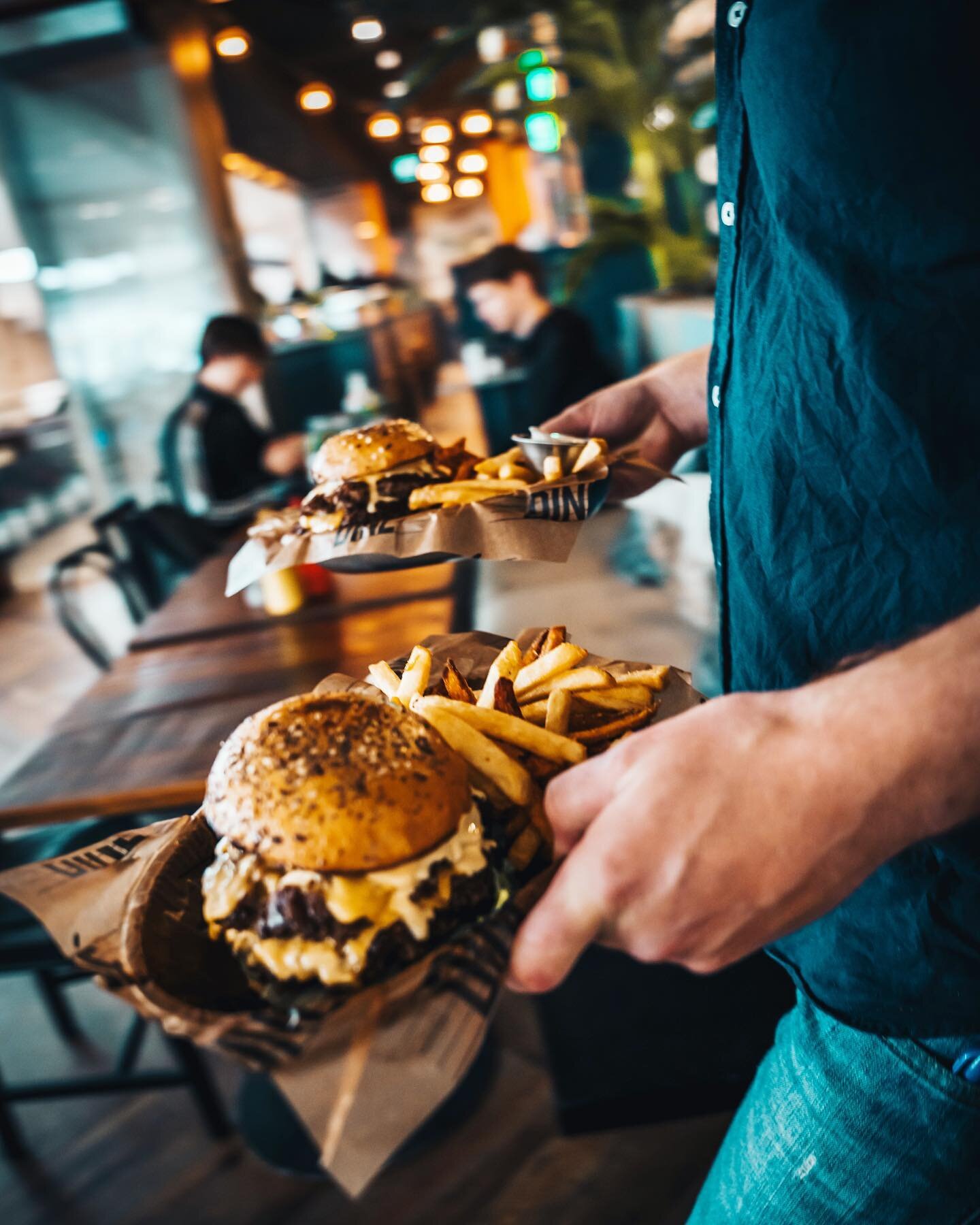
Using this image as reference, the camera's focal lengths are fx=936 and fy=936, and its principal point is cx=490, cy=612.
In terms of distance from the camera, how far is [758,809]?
60 centimetres

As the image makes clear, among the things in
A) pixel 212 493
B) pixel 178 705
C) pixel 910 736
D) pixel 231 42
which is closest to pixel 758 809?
pixel 910 736

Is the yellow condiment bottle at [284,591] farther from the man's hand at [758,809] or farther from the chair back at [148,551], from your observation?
A: the man's hand at [758,809]

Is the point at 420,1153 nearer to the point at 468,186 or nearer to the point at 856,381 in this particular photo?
the point at 856,381

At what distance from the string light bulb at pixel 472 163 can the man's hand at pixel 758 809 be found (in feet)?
59.8

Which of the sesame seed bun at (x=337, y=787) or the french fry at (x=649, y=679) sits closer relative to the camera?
the sesame seed bun at (x=337, y=787)

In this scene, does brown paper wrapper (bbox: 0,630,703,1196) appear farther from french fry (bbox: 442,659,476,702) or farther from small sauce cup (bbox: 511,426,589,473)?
small sauce cup (bbox: 511,426,589,473)

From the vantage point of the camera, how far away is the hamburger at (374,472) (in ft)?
4.96

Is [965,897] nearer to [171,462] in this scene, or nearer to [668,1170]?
[668,1170]

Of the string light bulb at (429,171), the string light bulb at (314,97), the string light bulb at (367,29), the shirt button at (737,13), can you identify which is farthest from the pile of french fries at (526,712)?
the string light bulb at (429,171)

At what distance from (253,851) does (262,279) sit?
41.4 feet

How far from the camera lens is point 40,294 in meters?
7.56

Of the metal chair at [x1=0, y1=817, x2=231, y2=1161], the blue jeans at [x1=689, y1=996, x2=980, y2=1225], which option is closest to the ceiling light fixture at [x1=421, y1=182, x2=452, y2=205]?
the metal chair at [x1=0, y1=817, x2=231, y2=1161]

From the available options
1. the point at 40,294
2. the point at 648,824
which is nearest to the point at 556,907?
the point at 648,824

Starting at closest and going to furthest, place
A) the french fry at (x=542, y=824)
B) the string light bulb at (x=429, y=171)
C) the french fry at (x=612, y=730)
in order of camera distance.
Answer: the french fry at (x=542, y=824)
the french fry at (x=612, y=730)
the string light bulb at (x=429, y=171)
